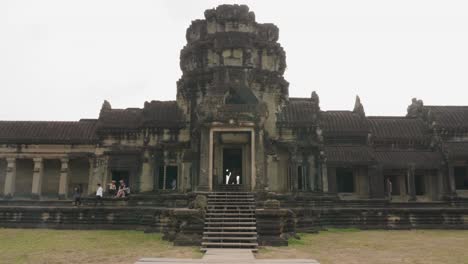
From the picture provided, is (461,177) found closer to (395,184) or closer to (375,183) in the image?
(395,184)

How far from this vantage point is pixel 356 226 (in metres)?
21.0

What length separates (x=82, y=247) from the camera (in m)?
14.6

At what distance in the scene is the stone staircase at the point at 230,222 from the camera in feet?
47.4

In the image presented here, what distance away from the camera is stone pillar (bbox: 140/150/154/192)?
84.7 feet

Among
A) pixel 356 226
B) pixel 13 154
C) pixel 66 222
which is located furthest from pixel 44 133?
pixel 356 226

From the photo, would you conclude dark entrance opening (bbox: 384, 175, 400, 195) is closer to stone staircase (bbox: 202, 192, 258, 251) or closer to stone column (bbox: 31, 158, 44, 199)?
stone staircase (bbox: 202, 192, 258, 251)

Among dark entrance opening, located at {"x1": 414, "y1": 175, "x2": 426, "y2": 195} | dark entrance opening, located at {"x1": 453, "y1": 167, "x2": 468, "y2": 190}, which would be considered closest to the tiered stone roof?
dark entrance opening, located at {"x1": 414, "y1": 175, "x2": 426, "y2": 195}

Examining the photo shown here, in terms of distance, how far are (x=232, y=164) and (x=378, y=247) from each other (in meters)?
12.1

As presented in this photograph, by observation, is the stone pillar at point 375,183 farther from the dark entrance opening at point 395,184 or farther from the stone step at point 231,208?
the stone step at point 231,208

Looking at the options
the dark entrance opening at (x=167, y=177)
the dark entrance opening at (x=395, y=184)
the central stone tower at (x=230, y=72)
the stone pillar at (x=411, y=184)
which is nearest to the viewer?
the central stone tower at (x=230, y=72)

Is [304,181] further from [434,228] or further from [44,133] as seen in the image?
[44,133]

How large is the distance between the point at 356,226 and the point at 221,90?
32.9 feet

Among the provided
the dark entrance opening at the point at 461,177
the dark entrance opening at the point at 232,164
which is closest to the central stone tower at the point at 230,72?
the dark entrance opening at the point at 232,164

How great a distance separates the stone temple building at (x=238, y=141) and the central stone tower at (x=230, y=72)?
0.20ft
